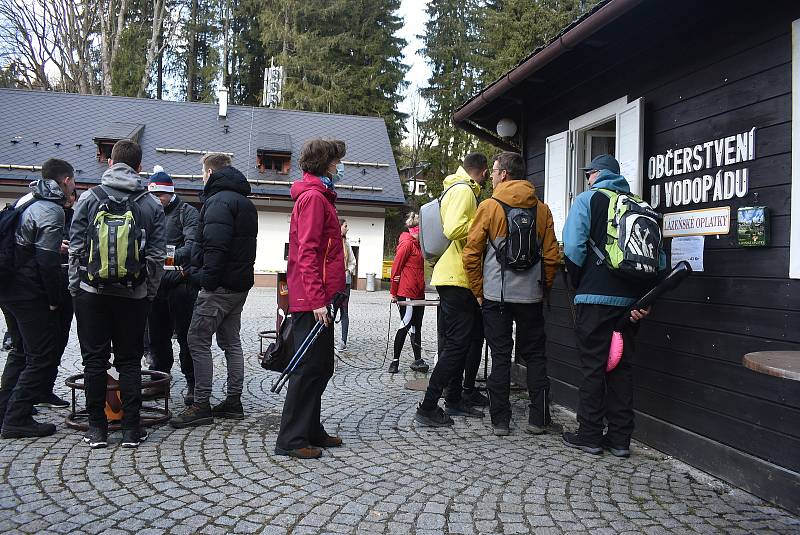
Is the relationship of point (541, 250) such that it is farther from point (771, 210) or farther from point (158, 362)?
point (158, 362)

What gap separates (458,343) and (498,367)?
1.15 ft

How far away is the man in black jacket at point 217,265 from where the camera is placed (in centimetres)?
472

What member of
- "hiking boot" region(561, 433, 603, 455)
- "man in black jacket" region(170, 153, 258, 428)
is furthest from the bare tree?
"hiking boot" region(561, 433, 603, 455)

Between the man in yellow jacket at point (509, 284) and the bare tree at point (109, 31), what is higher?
the bare tree at point (109, 31)

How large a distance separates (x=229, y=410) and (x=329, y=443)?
1.10 m

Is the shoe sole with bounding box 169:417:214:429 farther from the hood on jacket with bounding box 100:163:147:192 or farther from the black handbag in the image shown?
the hood on jacket with bounding box 100:163:147:192

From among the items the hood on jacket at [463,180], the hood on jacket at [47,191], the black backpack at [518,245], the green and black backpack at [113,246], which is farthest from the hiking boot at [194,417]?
the hood on jacket at [463,180]

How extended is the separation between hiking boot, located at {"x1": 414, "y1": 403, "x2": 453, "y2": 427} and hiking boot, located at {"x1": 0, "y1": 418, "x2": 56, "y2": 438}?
261cm

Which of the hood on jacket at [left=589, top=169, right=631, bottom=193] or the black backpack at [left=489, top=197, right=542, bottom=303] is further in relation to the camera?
the black backpack at [left=489, top=197, right=542, bottom=303]

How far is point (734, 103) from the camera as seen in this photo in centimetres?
409

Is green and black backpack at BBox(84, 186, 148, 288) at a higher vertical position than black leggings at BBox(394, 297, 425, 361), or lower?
higher

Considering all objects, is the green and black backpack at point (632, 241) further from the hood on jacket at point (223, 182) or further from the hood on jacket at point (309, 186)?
the hood on jacket at point (223, 182)

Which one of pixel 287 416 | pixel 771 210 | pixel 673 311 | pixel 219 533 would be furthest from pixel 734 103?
pixel 219 533

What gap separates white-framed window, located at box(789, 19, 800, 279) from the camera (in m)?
3.57
